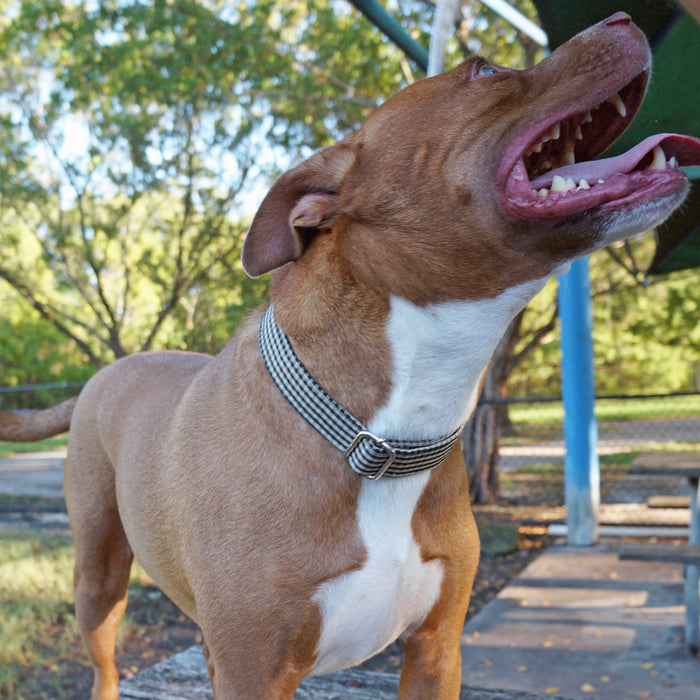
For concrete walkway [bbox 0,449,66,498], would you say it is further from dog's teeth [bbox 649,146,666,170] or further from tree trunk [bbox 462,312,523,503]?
dog's teeth [bbox 649,146,666,170]

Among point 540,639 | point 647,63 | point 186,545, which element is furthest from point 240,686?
point 540,639

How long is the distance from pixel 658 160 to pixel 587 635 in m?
3.67

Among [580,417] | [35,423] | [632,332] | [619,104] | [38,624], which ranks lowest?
[38,624]

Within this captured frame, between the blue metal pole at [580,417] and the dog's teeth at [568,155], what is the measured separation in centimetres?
480

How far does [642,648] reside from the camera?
4.46 metres

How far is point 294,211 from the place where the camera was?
195 centimetres

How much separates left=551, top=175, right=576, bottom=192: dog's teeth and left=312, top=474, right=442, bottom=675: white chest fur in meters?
0.78

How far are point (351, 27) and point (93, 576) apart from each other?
7.06 metres

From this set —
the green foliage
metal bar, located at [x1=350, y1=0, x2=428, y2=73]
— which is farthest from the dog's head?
the green foliage

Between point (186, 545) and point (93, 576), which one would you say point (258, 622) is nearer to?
point (186, 545)

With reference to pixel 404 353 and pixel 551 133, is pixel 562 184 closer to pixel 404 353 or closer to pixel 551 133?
pixel 551 133

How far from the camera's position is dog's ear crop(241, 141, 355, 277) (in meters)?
1.94

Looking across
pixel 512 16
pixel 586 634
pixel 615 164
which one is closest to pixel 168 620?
pixel 586 634

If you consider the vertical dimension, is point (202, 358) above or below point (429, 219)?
below
